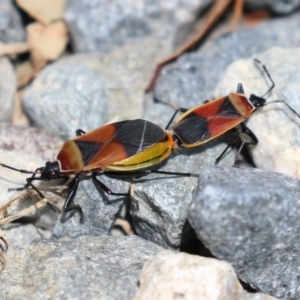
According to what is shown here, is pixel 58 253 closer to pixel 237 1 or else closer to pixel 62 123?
pixel 62 123

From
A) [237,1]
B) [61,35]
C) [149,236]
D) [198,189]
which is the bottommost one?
[149,236]

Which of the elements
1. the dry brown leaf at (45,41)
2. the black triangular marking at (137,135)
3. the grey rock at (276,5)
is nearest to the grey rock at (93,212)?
the black triangular marking at (137,135)

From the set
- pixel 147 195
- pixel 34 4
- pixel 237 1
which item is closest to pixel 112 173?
pixel 147 195

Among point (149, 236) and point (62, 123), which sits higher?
point (62, 123)

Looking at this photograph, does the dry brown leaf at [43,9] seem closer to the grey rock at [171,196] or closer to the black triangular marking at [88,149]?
the black triangular marking at [88,149]

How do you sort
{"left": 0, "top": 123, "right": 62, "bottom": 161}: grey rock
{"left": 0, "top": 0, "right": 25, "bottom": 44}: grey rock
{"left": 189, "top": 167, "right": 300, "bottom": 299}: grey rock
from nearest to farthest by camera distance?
{"left": 189, "top": 167, "right": 300, "bottom": 299}: grey rock, {"left": 0, "top": 123, "right": 62, "bottom": 161}: grey rock, {"left": 0, "top": 0, "right": 25, "bottom": 44}: grey rock

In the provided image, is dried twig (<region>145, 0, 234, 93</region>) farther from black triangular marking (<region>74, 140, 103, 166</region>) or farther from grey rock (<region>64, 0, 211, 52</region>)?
black triangular marking (<region>74, 140, 103, 166</region>)

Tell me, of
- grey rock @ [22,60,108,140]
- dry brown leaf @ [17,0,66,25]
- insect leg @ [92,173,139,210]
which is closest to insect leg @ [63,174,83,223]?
insect leg @ [92,173,139,210]
